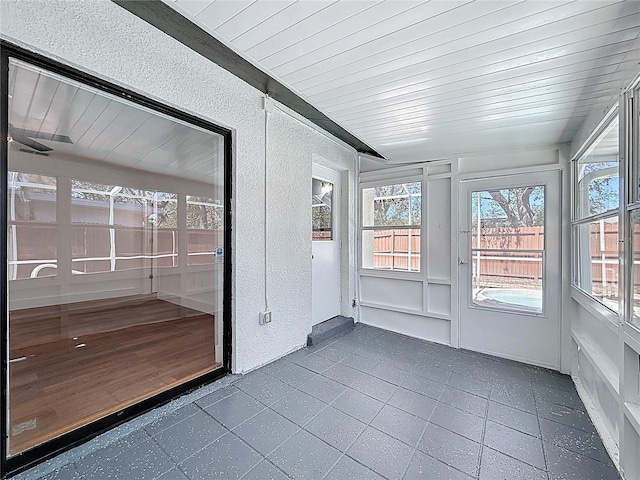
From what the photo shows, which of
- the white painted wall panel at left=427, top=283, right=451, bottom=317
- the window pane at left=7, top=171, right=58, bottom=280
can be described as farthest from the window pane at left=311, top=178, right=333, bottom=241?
the window pane at left=7, top=171, right=58, bottom=280

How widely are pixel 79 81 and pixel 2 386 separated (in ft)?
5.18

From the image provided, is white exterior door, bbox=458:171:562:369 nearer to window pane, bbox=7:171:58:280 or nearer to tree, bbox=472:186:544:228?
tree, bbox=472:186:544:228

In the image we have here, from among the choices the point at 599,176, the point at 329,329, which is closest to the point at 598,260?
the point at 599,176

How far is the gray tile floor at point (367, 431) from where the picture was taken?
1430 millimetres

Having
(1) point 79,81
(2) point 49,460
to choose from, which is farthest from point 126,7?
(2) point 49,460

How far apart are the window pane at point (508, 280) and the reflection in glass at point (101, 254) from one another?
→ 270cm

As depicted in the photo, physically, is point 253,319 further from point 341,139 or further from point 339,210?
point 341,139

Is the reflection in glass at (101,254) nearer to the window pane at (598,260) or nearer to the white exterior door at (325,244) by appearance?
the white exterior door at (325,244)

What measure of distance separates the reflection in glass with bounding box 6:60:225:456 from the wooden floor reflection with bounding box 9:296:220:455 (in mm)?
15

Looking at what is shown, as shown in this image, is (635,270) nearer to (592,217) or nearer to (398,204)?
(592,217)

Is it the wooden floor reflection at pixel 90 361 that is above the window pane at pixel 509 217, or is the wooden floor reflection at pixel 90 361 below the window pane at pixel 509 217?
below

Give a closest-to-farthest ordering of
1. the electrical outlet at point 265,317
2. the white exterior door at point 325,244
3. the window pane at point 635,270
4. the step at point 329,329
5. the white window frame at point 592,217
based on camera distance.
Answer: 1. the window pane at point 635,270
2. the white window frame at point 592,217
3. the electrical outlet at point 265,317
4. the step at point 329,329
5. the white exterior door at point 325,244

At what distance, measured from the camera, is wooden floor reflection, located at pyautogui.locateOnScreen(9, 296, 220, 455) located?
1712mm

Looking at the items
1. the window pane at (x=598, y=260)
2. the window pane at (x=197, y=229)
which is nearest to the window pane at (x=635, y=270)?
the window pane at (x=598, y=260)
